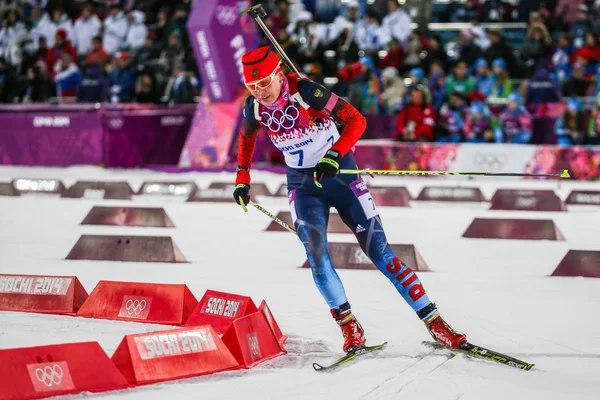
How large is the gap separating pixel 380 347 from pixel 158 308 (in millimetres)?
1775

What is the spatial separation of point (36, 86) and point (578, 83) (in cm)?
1336

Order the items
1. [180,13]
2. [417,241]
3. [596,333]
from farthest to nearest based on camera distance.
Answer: [180,13]
[417,241]
[596,333]

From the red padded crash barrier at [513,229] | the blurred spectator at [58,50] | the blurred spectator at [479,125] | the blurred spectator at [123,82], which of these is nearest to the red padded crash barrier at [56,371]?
the red padded crash barrier at [513,229]

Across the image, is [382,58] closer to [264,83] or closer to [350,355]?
[264,83]

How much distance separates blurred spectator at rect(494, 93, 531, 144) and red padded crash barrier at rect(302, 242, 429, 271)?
413 inches

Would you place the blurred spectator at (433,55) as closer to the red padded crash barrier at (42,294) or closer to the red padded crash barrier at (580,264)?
the red padded crash barrier at (580,264)

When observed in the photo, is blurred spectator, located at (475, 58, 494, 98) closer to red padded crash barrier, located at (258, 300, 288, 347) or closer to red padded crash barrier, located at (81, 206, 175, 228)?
red padded crash barrier, located at (81, 206, 175, 228)

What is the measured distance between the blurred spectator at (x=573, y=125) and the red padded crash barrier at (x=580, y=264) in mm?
10313

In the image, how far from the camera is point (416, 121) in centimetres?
2016

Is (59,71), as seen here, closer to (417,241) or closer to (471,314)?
(417,241)

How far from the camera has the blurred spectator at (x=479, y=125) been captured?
20.0 meters

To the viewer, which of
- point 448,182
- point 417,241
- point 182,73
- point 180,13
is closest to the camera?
point 417,241

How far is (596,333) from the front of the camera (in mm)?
7160

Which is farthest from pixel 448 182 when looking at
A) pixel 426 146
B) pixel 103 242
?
pixel 103 242
